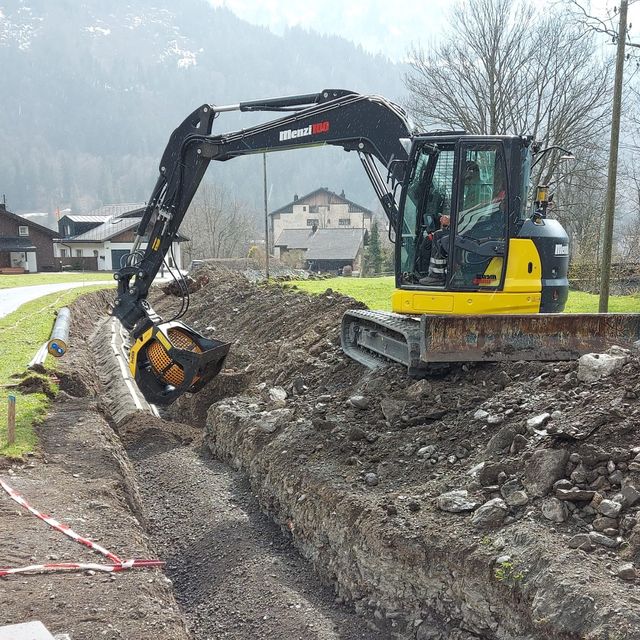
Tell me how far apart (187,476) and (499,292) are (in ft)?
15.4

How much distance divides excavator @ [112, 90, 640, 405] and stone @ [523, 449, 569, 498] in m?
2.36

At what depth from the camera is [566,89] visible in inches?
1094

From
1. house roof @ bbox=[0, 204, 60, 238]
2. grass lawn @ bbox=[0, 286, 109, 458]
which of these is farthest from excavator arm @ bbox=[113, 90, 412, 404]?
house roof @ bbox=[0, 204, 60, 238]

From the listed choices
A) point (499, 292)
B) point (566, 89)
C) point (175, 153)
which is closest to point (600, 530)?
point (499, 292)

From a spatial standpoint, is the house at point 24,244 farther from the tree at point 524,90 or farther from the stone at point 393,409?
the stone at point 393,409

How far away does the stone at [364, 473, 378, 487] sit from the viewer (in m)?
6.94

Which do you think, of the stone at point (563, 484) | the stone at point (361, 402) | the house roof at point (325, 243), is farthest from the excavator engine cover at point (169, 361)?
the house roof at point (325, 243)

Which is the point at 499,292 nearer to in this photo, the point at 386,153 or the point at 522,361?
the point at 522,361

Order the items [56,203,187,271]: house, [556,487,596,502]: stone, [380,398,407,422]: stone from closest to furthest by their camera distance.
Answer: [556,487,596,502]: stone, [380,398,407,422]: stone, [56,203,187,271]: house

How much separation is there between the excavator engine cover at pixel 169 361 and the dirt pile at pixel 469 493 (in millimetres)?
943

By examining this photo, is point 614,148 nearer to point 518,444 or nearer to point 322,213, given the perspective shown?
point 518,444

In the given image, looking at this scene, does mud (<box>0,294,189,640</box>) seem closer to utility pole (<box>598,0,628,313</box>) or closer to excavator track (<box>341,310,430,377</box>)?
excavator track (<box>341,310,430,377</box>)

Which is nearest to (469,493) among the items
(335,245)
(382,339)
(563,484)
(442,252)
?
(563,484)

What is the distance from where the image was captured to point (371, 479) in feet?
22.9
